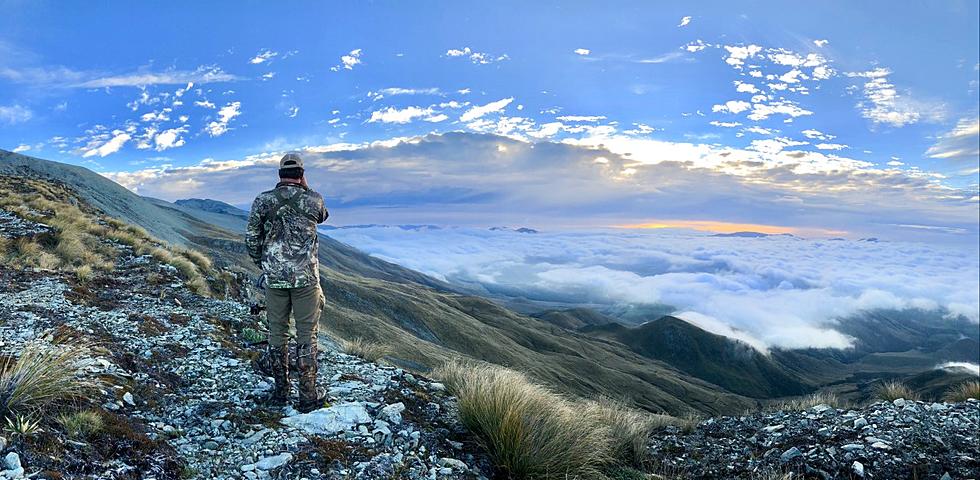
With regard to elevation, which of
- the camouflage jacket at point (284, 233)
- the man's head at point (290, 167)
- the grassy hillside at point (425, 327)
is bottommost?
the grassy hillside at point (425, 327)

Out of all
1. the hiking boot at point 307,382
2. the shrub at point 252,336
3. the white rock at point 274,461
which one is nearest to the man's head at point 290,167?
the hiking boot at point 307,382

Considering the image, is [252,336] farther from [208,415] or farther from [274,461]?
[274,461]

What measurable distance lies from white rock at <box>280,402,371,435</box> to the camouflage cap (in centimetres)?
380

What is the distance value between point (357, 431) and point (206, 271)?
18.2 m

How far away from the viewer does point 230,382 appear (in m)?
8.19

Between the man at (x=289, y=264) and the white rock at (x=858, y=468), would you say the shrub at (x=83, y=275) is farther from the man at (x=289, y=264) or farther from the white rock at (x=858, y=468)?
the white rock at (x=858, y=468)

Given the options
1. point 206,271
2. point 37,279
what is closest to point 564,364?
point 206,271

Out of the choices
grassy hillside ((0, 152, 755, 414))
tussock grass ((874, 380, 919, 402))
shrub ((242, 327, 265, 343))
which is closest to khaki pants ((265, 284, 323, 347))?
shrub ((242, 327, 265, 343))

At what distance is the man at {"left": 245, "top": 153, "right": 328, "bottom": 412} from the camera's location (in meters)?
Answer: 7.29

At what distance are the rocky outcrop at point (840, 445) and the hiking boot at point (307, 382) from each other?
608cm

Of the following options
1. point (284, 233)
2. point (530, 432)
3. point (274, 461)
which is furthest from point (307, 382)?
point (530, 432)

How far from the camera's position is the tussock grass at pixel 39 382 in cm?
507

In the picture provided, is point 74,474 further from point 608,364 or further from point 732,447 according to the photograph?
point 608,364

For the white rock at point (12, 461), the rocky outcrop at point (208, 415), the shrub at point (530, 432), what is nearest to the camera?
the white rock at point (12, 461)
